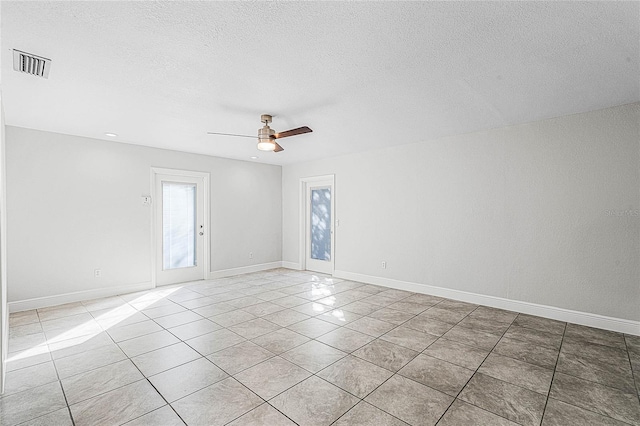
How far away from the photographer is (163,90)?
2.90m

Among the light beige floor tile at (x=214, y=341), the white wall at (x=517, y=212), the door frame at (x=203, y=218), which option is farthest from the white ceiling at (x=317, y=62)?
the light beige floor tile at (x=214, y=341)

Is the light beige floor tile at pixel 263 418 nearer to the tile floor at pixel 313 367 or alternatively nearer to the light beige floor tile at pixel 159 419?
the tile floor at pixel 313 367

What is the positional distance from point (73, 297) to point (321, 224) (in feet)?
14.8

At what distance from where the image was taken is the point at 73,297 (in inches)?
176

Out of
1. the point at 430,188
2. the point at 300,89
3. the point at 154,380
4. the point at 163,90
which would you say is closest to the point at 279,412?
the point at 154,380

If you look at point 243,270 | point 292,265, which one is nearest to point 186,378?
point 243,270

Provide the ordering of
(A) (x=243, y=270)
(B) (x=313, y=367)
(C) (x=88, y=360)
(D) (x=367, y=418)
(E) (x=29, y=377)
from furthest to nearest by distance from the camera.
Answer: (A) (x=243, y=270)
(C) (x=88, y=360)
(B) (x=313, y=367)
(E) (x=29, y=377)
(D) (x=367, y=418)

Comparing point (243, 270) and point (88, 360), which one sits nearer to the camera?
point (88, 360)

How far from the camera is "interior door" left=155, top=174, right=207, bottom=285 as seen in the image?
5441mm

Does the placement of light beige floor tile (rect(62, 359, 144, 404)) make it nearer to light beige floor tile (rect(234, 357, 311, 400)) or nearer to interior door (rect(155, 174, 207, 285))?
light beige floor tile (rect(234, 357, 311, 400))

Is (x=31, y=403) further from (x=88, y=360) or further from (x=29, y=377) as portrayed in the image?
(x=88, y=360)

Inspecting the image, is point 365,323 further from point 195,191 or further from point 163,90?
point 195,191

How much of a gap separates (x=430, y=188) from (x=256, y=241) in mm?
4038

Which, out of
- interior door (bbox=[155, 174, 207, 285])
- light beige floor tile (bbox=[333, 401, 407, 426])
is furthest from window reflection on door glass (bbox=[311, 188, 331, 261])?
light beige floor tile (bbox=[333, 401, 407, 426])
